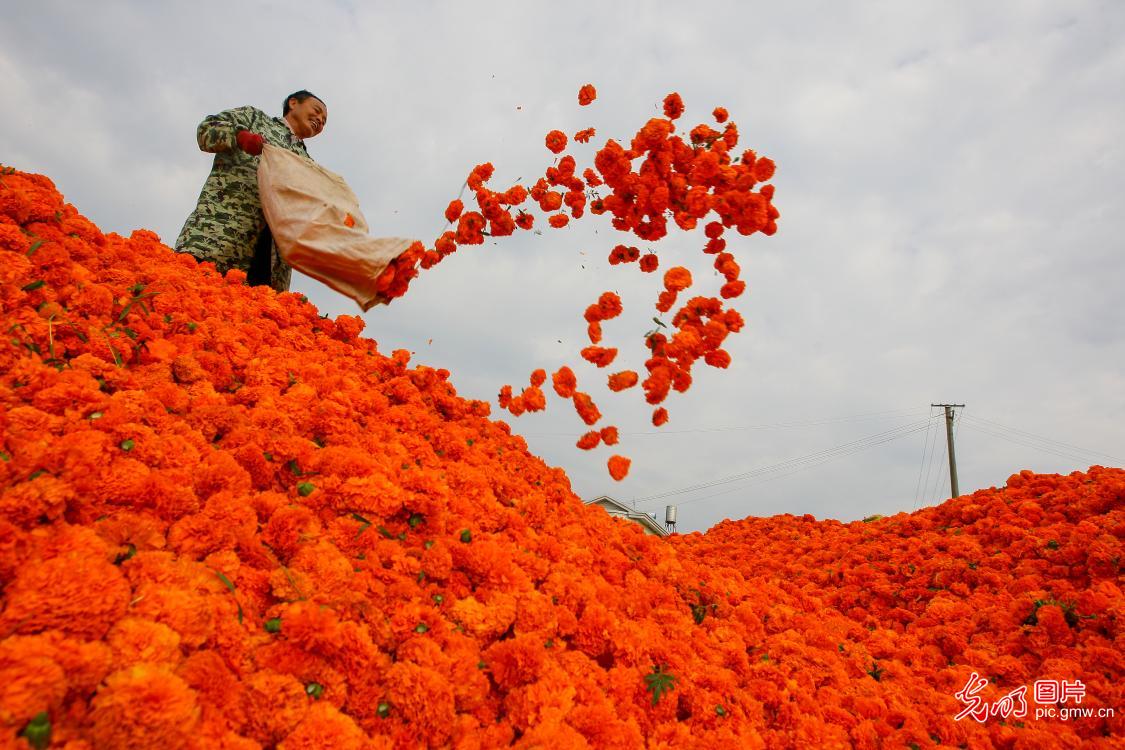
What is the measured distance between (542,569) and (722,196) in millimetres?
3183

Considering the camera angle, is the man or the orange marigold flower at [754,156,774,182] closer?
the orange marigold flower at [754,156,774,182]

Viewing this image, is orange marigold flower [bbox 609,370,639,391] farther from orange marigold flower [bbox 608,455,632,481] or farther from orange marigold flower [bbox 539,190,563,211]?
orange marigold flower [bbox 539,190,563,211]

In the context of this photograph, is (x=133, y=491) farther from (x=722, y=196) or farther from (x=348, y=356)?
(x=722, y=196)

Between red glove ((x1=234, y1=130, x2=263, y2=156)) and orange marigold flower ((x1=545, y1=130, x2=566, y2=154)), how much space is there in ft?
8.28

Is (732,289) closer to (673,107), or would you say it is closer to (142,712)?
(673,107)

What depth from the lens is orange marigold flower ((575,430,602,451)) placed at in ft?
16.3

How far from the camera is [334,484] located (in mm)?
3033

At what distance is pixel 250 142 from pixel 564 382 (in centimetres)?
334

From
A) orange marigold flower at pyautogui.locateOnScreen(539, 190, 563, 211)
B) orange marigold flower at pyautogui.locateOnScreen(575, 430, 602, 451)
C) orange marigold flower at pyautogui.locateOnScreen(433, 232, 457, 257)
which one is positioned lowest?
orange marigold flower at pyautogui.locateOnScreen(575, 430, 602, 451)

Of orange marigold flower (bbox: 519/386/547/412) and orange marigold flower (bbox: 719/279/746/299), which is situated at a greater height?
orange marigold flower (bbox: 719/279/746/299)

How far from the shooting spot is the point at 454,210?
5613 millimetres

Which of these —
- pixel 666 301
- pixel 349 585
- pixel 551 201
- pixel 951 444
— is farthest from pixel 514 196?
pixel 951 444

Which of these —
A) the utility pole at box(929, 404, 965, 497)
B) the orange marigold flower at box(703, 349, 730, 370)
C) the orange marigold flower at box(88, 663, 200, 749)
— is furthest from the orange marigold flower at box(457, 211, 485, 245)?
the utility pole at box(929, 404, 965, 497)

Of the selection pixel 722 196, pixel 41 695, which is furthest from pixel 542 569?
pixel 722 196
